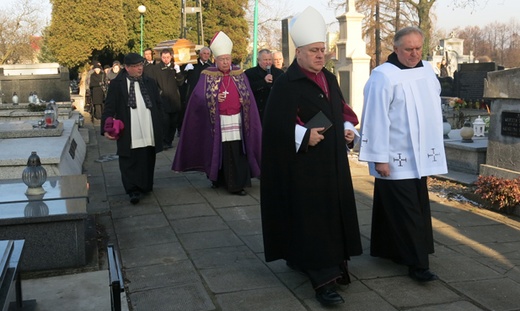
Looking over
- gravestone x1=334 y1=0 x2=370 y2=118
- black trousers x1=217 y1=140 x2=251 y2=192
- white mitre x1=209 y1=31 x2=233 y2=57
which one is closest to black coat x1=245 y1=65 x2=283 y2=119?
white mitre x1=209 y1=31 x2=233 y2=57

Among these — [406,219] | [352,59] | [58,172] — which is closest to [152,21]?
[352,59]

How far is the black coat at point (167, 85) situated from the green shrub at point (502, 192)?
6.53 metres

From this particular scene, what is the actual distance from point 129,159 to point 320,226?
371 cm

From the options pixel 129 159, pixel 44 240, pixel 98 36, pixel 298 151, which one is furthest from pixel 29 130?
pixel 98 36

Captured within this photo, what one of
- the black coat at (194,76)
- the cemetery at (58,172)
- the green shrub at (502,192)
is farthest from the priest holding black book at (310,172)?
the black coat at (194,76)

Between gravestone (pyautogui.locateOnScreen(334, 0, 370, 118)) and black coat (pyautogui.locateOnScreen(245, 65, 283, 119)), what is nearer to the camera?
black coat (pyautogui.locateOnScreen(245, 65, 283, 119))

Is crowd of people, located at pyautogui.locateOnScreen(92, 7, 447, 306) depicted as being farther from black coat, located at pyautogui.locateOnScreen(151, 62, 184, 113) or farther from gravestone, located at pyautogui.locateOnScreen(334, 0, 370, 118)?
gravestone, located at pyautogui.locateOnScreen(334, 0, 370, 118)

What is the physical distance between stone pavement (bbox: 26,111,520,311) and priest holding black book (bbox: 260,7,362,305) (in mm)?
302

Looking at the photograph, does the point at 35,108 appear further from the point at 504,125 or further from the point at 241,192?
the point at 504,125

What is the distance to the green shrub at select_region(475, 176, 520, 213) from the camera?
6695mm

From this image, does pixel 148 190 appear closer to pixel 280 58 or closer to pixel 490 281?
pixel 280 58

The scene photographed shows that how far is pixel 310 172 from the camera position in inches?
173

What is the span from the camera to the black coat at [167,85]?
39.5ft

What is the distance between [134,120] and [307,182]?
141 inches
